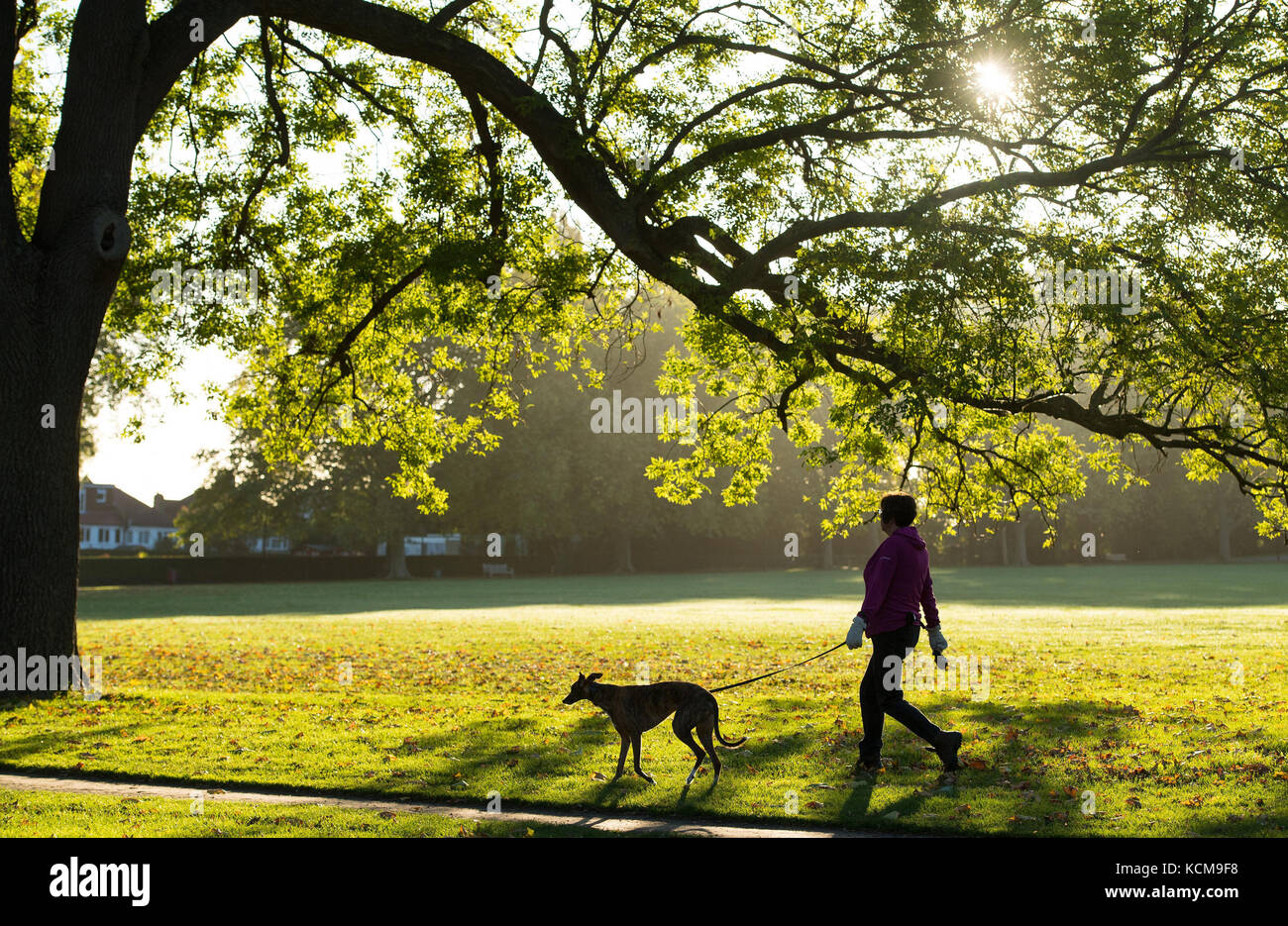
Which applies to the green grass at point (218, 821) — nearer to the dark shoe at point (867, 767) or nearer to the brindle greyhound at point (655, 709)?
the brindle greyhound at point (655, 709)

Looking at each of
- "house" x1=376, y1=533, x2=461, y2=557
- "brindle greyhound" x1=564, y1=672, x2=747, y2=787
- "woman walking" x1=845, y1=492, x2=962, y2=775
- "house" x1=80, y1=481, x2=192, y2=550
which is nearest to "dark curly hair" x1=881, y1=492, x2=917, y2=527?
"woman walking" x1=845, y1=492, x2=962, y2=775

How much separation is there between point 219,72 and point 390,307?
5117 millimetres

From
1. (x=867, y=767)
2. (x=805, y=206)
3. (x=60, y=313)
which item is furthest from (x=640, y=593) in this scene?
(x=867, y=767)

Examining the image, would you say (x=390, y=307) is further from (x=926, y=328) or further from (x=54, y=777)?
(x=54, y=777)

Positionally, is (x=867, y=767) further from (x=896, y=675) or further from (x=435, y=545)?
(x=435, y=545)

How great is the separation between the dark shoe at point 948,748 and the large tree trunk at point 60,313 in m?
10.3

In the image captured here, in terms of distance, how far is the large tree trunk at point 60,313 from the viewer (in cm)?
1263

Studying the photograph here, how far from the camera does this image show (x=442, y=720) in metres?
12.1

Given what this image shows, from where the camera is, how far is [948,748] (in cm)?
865

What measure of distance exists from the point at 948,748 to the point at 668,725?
383 cm

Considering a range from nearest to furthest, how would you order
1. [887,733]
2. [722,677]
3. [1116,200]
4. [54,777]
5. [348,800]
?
[348,800], [54,777], [887,733], [1116,200], [722,677]

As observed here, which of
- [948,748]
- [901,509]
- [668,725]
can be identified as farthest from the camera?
[668,725]

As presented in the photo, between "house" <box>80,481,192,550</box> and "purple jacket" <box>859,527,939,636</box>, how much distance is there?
9884 centimetres
